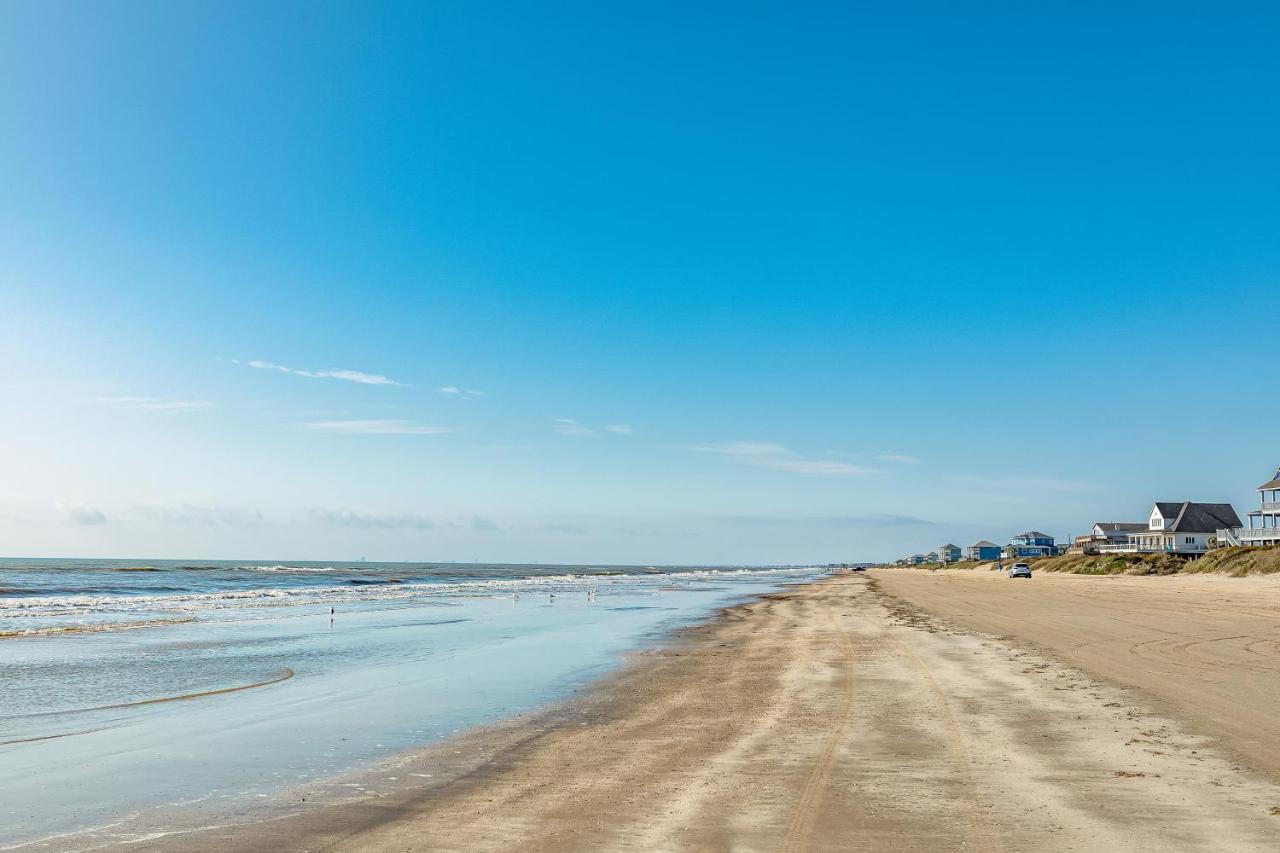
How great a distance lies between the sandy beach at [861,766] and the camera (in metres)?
6.38

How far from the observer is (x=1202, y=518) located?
4129 inches

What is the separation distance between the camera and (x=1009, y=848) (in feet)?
19.4

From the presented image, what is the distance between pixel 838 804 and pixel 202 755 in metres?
7.16

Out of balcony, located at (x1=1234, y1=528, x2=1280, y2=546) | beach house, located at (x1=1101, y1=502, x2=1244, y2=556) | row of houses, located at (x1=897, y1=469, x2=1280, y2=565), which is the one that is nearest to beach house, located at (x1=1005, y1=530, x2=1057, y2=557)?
row of houses, located at (x1=897, y1=469, x2=1280, y2=565)

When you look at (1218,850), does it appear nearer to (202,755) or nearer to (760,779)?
(760,779)

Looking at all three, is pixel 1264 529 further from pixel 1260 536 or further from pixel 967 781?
pixel 967 781

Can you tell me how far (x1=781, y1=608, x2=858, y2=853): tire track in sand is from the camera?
6.22m

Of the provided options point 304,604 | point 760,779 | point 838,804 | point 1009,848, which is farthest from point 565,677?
→ point 304,604

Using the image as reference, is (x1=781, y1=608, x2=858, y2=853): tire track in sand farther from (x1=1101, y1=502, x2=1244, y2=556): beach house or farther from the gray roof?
the gray roof

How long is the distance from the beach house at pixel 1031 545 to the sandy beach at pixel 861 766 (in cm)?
15642

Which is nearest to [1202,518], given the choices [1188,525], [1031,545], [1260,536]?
[1188,525]

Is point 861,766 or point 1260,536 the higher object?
point 1260,536

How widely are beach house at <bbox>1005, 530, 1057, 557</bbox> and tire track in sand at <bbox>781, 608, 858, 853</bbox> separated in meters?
162

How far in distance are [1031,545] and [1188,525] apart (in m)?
64.1
